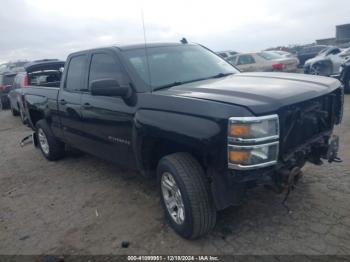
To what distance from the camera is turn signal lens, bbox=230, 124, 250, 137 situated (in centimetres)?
267

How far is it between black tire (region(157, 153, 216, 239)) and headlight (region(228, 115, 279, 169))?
436 millimetres

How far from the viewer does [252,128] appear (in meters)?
2.67

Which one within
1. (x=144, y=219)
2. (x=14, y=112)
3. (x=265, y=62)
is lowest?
(x=14, y=112)

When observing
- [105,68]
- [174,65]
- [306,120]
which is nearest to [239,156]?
[306,120]

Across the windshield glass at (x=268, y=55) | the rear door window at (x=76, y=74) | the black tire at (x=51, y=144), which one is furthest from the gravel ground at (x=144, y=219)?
the windshield glass at (x=268, y=55)

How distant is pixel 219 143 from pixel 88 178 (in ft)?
A: 10.3

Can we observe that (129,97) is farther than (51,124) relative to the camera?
No

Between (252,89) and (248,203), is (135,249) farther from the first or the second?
(252,89)

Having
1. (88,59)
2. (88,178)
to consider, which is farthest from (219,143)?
(88,178)

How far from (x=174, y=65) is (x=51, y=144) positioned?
327 centimetres

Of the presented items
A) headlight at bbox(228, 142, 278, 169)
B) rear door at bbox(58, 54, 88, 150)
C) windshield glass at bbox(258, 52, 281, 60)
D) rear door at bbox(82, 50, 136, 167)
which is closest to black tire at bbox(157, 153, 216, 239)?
headlight at bbox(228, 142, 278, 169)

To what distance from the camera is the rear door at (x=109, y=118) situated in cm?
389

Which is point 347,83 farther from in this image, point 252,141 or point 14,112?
point 14,112

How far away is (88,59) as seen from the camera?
4.76m
